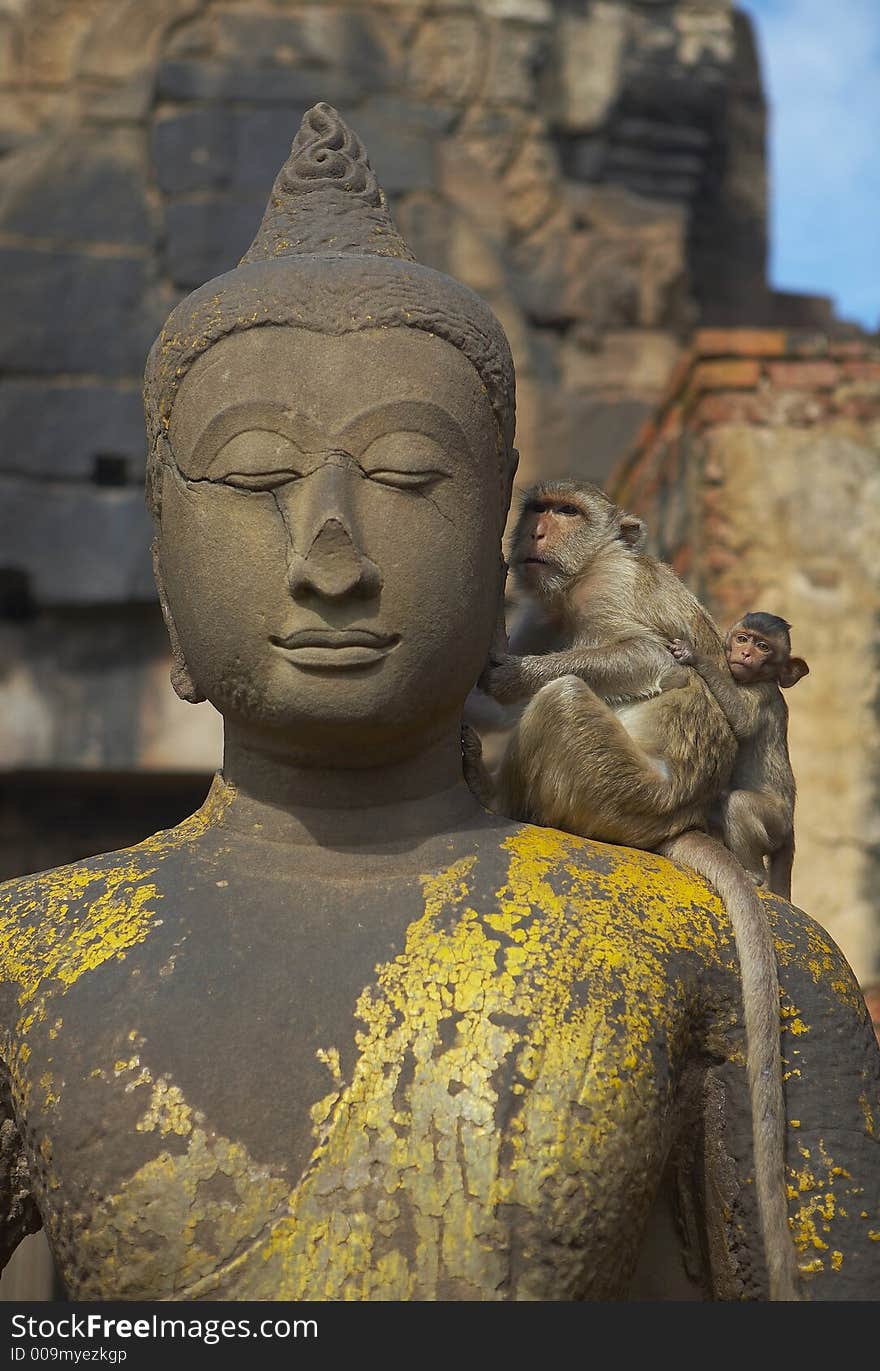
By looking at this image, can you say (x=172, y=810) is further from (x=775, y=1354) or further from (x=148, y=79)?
(x=775, y=1354)

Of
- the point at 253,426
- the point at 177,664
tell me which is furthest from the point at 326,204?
the point at 177,664

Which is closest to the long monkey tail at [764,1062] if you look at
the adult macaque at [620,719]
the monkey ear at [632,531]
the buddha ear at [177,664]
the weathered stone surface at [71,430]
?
the adult macaque at [620,719]

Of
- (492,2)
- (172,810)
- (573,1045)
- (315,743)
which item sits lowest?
(172,810)

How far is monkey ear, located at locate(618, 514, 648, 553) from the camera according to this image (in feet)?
14.7

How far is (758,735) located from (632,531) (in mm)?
581

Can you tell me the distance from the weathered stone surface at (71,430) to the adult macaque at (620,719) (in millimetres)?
6216

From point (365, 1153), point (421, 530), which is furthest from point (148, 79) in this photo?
point (365, 1153)

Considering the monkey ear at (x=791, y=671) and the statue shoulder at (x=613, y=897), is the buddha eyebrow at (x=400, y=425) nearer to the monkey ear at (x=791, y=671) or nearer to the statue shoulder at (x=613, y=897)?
the statue shoulder at (x=613, y=897)

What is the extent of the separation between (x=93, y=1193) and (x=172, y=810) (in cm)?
794

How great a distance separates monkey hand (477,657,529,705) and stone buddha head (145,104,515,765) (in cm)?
40

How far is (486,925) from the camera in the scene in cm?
348

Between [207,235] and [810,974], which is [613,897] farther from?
[207,235]

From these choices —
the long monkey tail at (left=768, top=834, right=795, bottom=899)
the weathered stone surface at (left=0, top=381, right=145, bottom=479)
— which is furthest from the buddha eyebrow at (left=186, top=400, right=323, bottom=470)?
the weathered stone surface at (left=0, top=381, right=145, bottom=479)

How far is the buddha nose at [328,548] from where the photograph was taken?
3.38 metres
